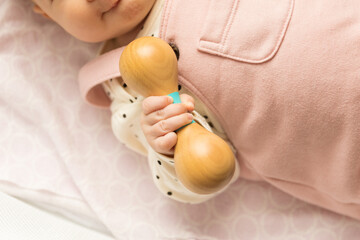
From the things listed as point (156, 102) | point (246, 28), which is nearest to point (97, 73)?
point (156, 102)

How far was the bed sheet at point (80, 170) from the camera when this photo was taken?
106 centimetres

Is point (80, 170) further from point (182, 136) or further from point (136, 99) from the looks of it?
point (182, 136)

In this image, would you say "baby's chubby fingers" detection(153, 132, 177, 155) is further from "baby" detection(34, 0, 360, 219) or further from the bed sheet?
the bed sheet

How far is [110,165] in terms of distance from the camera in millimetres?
1125

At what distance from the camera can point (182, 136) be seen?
28.9 inches

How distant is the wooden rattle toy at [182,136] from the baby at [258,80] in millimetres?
29

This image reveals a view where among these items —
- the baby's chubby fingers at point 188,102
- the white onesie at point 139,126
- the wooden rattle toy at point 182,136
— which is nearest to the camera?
the wooden rattle toy at point 182,136

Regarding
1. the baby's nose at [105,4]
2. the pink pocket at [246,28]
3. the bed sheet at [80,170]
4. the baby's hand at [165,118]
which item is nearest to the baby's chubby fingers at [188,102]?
the baby's hand at [165,118]

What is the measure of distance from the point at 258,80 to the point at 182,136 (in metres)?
0.21

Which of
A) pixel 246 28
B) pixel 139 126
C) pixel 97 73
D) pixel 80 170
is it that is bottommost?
pixel 80 170

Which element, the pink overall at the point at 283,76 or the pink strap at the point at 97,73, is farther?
A: the pink strap at the point at 97,73

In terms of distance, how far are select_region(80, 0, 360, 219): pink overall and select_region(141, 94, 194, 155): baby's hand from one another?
13 cm

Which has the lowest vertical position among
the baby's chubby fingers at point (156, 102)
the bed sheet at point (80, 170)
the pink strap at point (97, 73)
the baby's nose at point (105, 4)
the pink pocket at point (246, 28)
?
the bed sheet at point (80, 170)

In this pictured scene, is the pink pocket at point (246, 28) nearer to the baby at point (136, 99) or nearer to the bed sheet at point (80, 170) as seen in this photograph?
the baby at point (136, 99)
